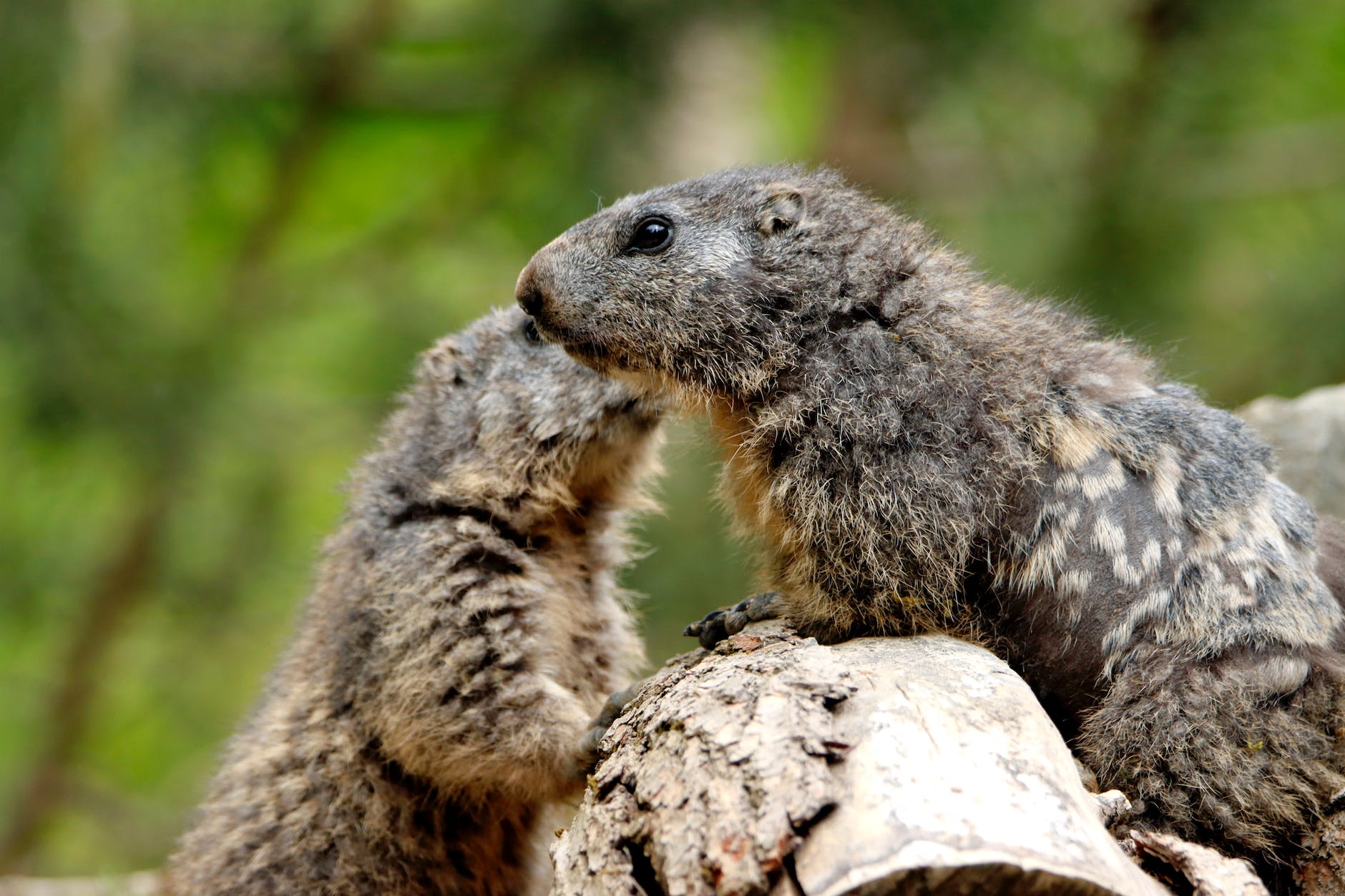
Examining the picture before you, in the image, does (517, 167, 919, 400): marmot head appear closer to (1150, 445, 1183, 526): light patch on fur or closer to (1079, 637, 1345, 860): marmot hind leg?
(1150, 445, 1183, 526): light patch on fur

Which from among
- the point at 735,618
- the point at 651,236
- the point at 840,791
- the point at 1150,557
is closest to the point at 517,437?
the point at 651,236

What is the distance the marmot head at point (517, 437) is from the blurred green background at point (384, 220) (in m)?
1.36

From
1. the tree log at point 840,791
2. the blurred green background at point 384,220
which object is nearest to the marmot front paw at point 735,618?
the tree log at point 840,791

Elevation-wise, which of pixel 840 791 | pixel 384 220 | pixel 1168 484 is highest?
pixel 384 220

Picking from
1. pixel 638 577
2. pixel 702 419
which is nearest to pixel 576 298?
pixel 702 419

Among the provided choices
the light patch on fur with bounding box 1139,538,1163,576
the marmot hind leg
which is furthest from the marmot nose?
the marmot hind leg

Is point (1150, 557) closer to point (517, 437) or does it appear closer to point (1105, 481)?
point (1105, 481)

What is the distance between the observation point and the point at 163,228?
356 inches

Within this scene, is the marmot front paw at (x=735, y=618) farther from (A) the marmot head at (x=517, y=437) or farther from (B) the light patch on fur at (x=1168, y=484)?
(B) the light patch on fur at (x=1168, y=484)

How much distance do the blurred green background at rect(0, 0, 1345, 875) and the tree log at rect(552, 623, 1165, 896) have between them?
3035 millimetres

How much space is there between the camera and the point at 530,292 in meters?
4.63

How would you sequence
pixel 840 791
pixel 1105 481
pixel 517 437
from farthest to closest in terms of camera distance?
1. pixel 517 437
2. pixel 1105 481
3. pixel 840 791

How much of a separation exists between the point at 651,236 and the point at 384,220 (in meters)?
7.35

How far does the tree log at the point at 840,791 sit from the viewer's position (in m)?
2.76
